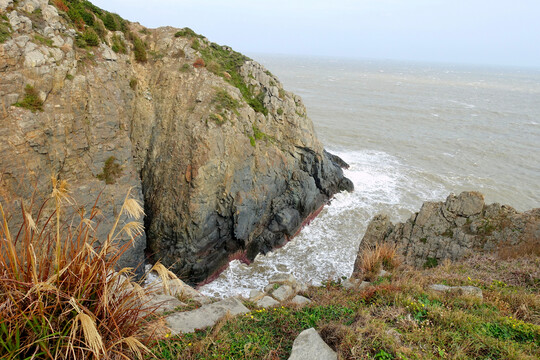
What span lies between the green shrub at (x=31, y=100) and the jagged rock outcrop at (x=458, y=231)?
1499 cm

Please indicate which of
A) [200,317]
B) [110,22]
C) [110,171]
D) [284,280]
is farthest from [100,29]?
[200,317]

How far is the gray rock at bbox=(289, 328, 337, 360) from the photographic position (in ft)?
15.8

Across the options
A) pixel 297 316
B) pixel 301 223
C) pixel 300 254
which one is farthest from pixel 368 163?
pixel 297 316

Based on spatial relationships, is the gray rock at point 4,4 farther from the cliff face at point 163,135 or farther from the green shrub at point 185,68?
the green shrub at point 185,68

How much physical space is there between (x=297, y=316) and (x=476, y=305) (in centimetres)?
402

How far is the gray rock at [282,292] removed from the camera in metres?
10.5

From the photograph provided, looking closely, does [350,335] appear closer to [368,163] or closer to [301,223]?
[301,223]

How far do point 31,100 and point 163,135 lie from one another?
239 inches

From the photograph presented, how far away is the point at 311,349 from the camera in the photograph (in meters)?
4.93

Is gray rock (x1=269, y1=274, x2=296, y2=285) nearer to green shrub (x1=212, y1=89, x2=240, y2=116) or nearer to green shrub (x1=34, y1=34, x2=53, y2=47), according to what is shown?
green shrub (x1=212, y1=89, x2=240, y2=116)

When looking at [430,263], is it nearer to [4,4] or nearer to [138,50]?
[138,50]

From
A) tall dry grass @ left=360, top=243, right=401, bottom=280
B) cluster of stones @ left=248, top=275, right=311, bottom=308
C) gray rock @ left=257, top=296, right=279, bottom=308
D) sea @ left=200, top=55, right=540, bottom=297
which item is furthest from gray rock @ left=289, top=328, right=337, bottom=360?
sea @ left=200, top=55, right=540, bottom=297

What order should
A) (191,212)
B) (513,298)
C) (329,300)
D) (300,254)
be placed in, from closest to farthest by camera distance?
1. (513,298)
2. (329,300)
3. (191,212)
4. (300,254)

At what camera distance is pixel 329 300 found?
26.5ft
